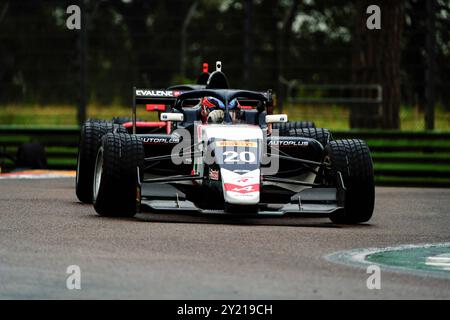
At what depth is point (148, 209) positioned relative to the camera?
1206 centimetres

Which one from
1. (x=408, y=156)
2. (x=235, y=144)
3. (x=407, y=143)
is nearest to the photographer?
(x=235, y=144)

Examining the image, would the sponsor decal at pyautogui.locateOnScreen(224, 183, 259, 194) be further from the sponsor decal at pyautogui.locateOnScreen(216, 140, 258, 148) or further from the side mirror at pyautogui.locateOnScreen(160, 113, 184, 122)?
the side mirror at pyautogui.locateOnScreen(160, 113, 184, 122)

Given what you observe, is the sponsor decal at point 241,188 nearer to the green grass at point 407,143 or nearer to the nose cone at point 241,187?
the nose cone at point 241,187

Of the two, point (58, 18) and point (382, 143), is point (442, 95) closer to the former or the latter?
point (382, 143)

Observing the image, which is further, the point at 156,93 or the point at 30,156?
the point at 30,156

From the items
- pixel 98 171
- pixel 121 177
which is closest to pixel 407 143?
pixel 98 171

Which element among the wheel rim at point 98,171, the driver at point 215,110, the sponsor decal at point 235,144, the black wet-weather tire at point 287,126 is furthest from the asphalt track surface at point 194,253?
the black wet-weather tire at point 287,126

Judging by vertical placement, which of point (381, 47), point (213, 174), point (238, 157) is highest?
point (381, 47)

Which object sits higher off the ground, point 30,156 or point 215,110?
point 215,110

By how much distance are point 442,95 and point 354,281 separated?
1186 centimetres

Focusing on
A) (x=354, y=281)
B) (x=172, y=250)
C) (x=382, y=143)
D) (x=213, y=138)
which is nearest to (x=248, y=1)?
(x=382, y=143)

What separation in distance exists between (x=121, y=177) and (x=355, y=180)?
2.25 m

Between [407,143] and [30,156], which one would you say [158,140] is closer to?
[407,143]

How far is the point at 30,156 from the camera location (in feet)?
66.0
